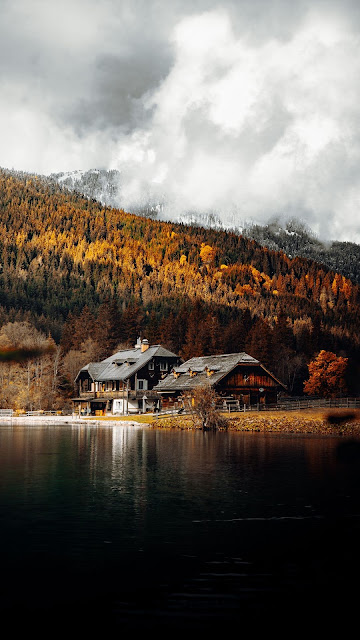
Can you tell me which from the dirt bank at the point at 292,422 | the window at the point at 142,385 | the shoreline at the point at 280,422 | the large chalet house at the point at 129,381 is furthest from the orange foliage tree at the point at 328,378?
the window at the point at 142,385

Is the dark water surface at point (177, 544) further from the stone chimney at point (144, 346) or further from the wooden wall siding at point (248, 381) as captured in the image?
the stone chimney at point (144, 346)

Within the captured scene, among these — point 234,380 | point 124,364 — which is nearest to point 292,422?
point 234,380

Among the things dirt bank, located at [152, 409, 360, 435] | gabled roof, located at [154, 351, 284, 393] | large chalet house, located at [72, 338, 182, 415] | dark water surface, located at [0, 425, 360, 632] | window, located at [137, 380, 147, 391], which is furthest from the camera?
window, located at [137, 380, 147, 391]

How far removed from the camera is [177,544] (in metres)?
20.5

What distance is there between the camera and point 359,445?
5706 cm

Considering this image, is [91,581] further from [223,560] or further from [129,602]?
[223,560]

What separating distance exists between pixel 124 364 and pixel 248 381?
2746cm

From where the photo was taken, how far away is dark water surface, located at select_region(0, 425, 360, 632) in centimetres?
1491

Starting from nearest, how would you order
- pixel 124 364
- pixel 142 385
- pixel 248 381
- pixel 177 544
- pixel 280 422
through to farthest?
1. pixel 177 544
2. pixel 280 422
3. pixel 248 381
4. pixel 142 385
5. pixel 124 364

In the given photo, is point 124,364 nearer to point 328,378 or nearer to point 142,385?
point 142,385

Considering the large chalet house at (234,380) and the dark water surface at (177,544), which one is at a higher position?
the large chalet house at (234,380)

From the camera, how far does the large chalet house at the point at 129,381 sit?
365 ft

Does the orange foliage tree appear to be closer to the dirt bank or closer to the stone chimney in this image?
the dirt bank

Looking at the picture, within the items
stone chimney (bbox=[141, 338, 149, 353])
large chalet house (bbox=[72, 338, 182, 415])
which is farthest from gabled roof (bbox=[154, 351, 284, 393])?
stone chimney (bbox=[141, 338, 149, 353])
